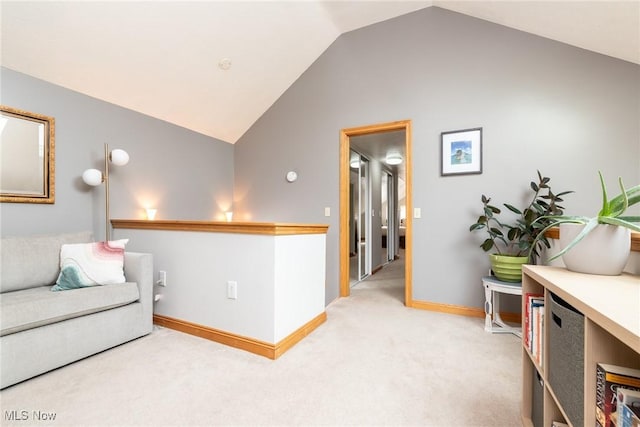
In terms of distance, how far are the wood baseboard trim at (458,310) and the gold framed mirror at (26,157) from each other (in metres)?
3.54

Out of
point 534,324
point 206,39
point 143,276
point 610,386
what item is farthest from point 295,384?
point 206,39

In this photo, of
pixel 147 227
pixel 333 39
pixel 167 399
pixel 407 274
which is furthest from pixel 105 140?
pixel 407 274

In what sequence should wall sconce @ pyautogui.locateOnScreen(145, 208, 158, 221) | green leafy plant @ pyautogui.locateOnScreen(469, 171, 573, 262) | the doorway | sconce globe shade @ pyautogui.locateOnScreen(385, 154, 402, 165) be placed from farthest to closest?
sconce globe shade @ pyautogui.locateOnScreen(385, 154, 402, 165) → the doorway → wall sconce @ pyautogui.locateOnScreen(145, 208, 158, 221) → green leafy plant @ pyautogui.locateOnScreen(469, 171, 573, 262)

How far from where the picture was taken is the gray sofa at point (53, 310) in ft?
4.99

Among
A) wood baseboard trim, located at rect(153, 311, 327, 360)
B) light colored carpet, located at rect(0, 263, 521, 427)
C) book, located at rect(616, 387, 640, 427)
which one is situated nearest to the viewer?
book, located at rect(616, 387, 640, 427)

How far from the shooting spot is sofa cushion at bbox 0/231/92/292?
72.8 inches

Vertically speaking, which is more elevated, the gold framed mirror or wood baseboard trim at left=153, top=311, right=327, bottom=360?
the gold framed mirror

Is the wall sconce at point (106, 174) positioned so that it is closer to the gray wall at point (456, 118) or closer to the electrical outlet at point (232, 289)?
the electrical outlet at point (232, 289)

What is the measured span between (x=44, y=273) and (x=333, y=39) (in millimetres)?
3581

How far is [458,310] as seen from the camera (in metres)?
2.70

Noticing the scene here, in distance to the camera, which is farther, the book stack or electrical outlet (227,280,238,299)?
electrical outlet (227,280,238,299)

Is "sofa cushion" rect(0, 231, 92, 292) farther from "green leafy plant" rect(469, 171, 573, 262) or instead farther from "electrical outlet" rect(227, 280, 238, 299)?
"green leafy plant" rect(469, 171, 573, 262)

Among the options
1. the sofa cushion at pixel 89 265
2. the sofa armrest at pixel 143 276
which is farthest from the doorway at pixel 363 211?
the sofa cushion at pixel 89 265

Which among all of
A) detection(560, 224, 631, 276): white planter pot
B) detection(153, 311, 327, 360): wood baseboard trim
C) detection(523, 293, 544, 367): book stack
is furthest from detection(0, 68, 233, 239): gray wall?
detection(560, 224, 631, 276): white planter pot
